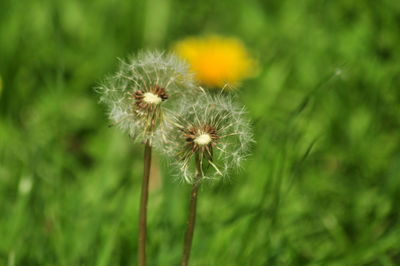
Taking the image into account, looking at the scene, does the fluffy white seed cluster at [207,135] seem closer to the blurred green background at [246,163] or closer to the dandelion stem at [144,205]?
the dandelion stem at [144,205]

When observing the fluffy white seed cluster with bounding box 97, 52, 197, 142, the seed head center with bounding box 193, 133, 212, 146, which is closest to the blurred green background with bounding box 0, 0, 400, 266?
the fluffy white seed cluster with bounding box 97, 52, 197, 142

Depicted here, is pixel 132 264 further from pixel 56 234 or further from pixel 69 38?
pixel 69 38

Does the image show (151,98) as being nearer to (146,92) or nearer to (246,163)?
(146,92)

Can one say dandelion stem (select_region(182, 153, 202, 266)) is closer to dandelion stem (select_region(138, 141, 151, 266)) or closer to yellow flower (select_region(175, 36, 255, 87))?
dandelion stem (select_region(138, 141, 151, 266))

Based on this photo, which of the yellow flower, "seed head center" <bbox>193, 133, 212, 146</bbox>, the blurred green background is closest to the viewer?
"seed head center" <bbox>193, 133, 212, 146</bbox>

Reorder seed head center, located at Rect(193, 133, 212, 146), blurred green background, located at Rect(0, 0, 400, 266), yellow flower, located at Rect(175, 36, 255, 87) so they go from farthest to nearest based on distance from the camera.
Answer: yellow flower, located at Rect(175, 36, 255, 87) < blurred green background, located at Rect(0, 0, 400, 266) < seed head center, located at Rect(193, 133, 212, 146)

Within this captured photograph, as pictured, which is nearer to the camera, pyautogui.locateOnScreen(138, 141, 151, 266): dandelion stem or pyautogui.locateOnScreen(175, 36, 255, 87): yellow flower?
pyautogui.locateOnScreen(138, 141, 151, 266): dandelion stem

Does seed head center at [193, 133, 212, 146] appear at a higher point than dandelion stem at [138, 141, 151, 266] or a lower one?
higher

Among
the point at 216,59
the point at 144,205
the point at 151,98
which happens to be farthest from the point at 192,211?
the point at 216,59
